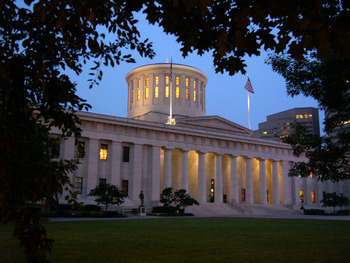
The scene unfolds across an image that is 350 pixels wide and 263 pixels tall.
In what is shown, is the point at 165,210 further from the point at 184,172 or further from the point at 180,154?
the point at 180,154

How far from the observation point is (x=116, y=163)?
4975 centimetres

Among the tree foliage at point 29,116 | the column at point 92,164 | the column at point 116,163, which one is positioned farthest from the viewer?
the column at point 116,163

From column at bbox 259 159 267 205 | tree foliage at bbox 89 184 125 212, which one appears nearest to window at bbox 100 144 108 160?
tree foliage at bbox 89 184 125 212

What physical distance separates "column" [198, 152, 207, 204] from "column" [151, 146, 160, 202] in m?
7.82

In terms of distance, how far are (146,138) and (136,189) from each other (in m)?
7.80

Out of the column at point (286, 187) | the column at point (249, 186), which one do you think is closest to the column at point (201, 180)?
the column at point (249, 186)

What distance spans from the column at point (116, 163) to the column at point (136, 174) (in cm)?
211

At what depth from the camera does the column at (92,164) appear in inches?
1860

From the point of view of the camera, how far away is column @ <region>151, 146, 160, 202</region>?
168 ft

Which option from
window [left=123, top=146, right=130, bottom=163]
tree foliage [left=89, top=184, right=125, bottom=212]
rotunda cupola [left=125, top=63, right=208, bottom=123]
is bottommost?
tree foliage [left=89, top=184, right=125, bottom=212]

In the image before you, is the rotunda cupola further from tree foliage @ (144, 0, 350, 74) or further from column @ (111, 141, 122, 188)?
tree foliage @ (144, 0, 350, 74)

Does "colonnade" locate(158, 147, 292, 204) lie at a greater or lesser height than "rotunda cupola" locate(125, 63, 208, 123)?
lesser

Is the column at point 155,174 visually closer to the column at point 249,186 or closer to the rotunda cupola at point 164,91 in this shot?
the rotunda cupola at point 164,91

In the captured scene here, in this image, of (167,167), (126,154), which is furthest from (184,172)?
(126,154)
